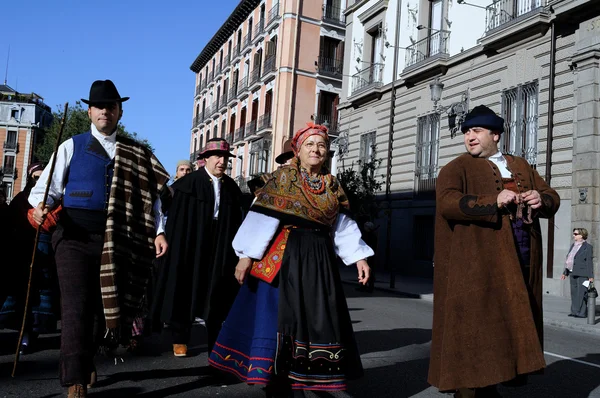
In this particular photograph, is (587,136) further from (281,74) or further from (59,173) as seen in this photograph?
(281,74)

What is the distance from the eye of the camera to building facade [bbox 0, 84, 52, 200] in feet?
228

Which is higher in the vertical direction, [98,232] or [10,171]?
[10,171]

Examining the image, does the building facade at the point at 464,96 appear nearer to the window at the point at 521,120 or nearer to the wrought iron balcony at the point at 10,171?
the window at the point at 521,120

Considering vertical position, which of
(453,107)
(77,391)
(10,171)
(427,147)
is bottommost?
(77,391)

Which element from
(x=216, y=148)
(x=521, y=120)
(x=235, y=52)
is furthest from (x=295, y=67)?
(x=216, y=148)

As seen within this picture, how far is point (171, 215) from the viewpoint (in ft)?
20.0

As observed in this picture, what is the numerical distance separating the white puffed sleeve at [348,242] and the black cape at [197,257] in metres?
1.64

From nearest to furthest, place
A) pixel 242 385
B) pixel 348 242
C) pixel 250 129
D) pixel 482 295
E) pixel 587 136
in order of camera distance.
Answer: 1. pixel 482 295
2. pixel 348 242
3. pixel 242 385
4. pixel 587 136
5. pixel 250 129

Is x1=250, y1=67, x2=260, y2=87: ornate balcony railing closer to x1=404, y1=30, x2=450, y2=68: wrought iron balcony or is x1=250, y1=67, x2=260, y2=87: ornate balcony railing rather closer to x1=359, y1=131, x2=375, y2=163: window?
x1=359, y1=131, x2=375, y2=163: window

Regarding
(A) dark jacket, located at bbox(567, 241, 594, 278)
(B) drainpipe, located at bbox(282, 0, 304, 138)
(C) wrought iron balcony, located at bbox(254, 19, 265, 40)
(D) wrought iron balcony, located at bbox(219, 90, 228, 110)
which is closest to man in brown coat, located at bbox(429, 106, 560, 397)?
(A) dark jacket, located at bbox(567, 241, 594, 278)

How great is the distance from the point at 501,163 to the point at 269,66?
3641 cm

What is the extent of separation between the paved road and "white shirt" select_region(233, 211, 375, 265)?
1075 mm

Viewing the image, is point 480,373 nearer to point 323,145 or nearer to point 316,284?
point 316,284

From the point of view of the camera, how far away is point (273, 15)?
40.2 metres
